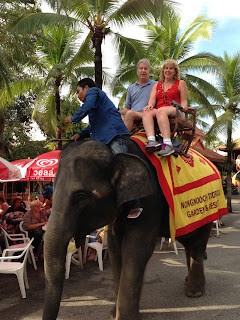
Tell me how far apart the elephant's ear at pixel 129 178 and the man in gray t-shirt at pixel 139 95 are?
1.42 meters

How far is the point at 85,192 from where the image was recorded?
300cm

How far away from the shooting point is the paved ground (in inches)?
175

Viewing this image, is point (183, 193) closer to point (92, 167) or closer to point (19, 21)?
point (92, 167)

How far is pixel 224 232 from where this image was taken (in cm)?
1151

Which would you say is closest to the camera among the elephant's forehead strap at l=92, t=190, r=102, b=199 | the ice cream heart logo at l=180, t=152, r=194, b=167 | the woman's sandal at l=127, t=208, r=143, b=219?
the elephant's forehead strap at l=92, t=190, r=102, b=199

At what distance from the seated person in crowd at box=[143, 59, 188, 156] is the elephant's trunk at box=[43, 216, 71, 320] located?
Answer: 1.63m

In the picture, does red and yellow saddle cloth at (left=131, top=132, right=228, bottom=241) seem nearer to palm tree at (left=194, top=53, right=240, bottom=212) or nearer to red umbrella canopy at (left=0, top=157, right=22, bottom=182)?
red umbrella canopy at (left=0, top=157, right=22, bottom=182)

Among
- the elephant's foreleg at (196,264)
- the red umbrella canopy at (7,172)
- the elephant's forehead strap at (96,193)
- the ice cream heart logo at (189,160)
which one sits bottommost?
the elephant's foreleg at (196,264)

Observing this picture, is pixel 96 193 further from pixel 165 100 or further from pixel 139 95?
pixel 139 95

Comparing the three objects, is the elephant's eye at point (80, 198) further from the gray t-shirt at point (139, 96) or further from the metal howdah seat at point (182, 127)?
the gray t-shirt at point (139, 96)

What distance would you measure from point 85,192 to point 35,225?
4837mm

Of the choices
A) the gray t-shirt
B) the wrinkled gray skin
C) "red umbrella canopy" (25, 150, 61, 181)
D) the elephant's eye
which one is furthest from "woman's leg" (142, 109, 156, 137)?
"red umbrella canopy" (25, 150, 61, 181)

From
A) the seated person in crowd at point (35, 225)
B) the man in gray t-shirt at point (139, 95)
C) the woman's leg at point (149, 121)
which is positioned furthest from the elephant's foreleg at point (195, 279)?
the seated person in crowd at point (35, 225)

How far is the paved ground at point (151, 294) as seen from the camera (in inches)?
175
